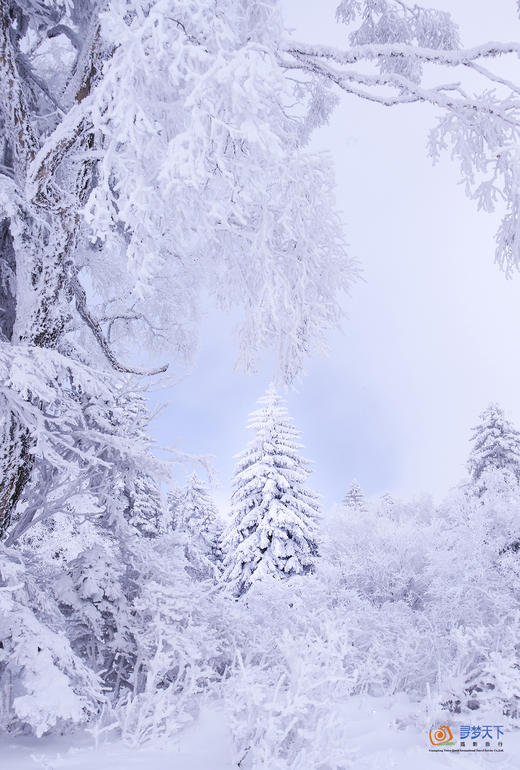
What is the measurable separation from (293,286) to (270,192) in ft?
2.11

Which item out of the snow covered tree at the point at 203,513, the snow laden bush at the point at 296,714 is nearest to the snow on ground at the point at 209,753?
the snow laden bush at the point at 296,714

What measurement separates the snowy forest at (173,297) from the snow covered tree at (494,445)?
45.5 ft

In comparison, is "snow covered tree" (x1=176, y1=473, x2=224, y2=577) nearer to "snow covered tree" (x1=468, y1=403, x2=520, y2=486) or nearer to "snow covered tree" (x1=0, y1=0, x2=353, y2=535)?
"snow covered tree" (x1=468, y1=403, x2=520, y2=486)

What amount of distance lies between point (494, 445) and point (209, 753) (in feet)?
61.9

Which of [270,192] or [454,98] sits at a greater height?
[454,98]

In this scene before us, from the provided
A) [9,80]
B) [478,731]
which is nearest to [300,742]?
[478,731]

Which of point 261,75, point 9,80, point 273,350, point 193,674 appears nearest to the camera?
point 261,75

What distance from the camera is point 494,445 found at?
19734mm

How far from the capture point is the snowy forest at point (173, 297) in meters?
2.54

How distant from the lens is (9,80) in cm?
319

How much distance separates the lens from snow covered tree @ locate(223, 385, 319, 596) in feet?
57.5

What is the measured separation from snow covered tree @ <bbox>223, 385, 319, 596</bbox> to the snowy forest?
10.5 m

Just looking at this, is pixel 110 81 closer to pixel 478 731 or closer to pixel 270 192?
pixel 270 192

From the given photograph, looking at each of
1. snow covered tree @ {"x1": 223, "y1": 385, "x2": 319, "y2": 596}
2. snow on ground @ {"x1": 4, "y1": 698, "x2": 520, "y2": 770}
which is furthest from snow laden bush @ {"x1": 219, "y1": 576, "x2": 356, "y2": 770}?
snow covered tree @ {"x1": 223, "y1": 385, "x2": 319, "y2": 596}
